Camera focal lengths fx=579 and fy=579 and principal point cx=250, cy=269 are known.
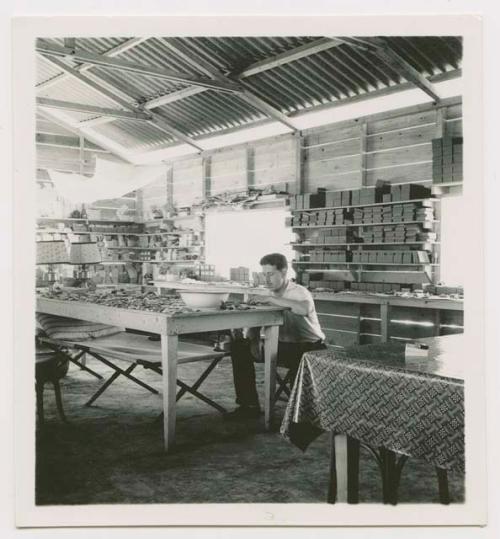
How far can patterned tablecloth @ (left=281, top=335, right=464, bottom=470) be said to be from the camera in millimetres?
2268

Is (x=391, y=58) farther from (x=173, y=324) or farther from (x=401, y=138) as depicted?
(x=173, y=324)

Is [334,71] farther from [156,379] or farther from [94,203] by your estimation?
[94,203]

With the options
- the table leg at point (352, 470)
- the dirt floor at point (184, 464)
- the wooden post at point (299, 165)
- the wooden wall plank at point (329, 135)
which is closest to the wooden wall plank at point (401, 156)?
the wooden wall plank at point (329, 135)

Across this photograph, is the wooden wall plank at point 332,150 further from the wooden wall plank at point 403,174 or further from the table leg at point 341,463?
the table leg at point 341,463

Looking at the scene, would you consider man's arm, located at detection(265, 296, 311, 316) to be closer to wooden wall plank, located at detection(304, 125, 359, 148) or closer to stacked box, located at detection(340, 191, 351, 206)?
stacked box, located at detection(340, 191, 351, 206)

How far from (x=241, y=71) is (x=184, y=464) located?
6454mm

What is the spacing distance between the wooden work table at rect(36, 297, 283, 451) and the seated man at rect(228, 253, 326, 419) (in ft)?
1.11

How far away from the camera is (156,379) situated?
19.6ft

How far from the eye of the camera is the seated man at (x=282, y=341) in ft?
14.8

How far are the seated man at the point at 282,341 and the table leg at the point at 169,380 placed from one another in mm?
899

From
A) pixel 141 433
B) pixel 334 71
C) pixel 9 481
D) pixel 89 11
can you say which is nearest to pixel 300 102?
pixel 334 71

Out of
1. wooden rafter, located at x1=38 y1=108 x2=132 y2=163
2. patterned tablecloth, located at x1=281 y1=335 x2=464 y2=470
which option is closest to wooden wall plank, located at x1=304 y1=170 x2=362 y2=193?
wooden rafter, located at x1=38 y1=108 x2=132 y2=163

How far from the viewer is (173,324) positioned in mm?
3566
